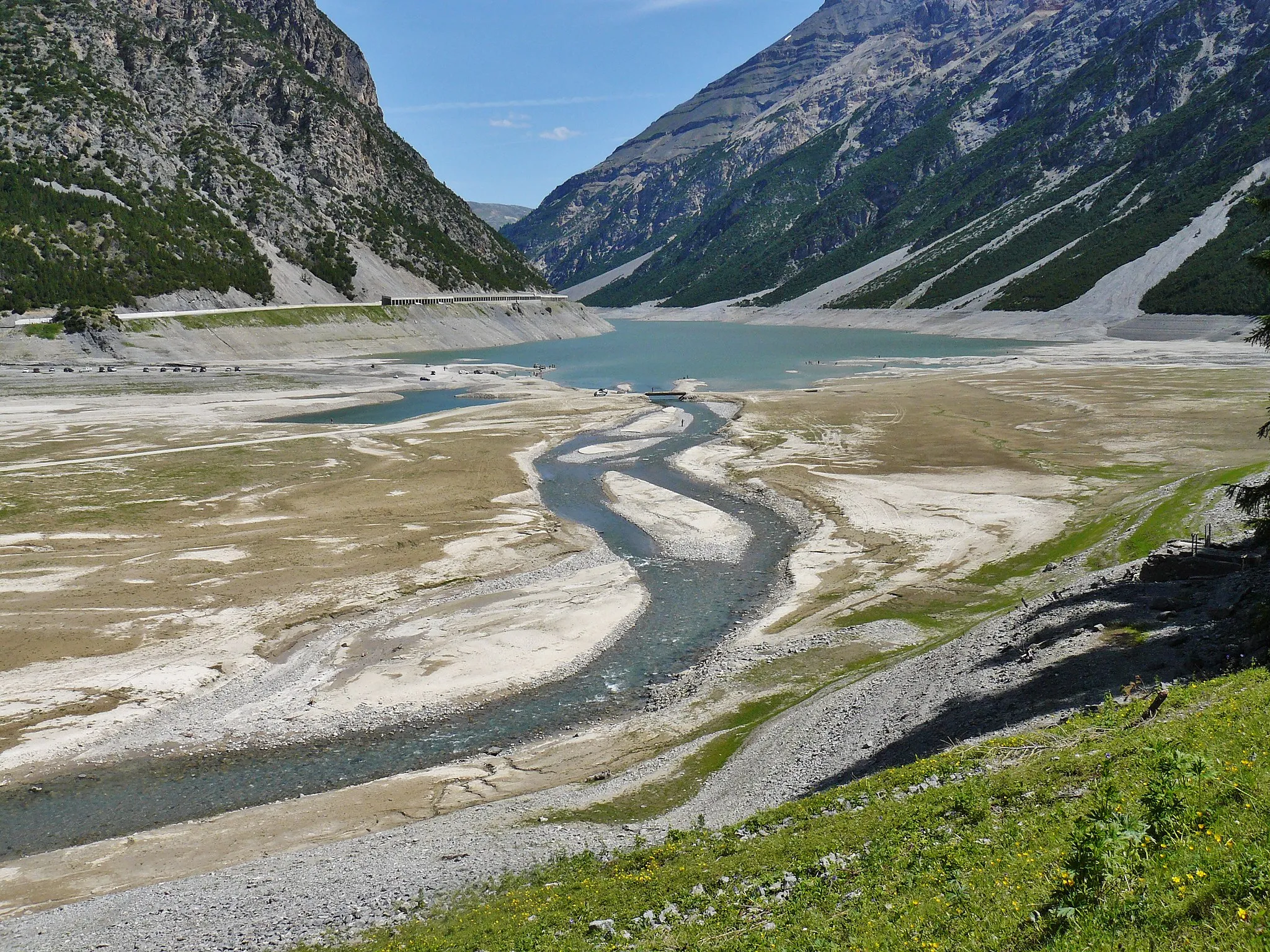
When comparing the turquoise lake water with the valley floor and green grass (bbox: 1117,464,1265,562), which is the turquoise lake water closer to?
the valley floor

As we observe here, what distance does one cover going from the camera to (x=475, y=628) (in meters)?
36.0

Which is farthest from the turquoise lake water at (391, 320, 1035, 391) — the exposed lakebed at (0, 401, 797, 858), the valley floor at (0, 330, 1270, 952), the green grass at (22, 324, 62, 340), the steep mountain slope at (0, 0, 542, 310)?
the exposed lakebed at (0, 401, 797, 858)

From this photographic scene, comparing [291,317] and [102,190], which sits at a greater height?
[102,190]

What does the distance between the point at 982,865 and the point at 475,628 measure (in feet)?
85.7

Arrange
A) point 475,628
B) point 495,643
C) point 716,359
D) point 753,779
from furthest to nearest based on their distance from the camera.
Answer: point 716,359
point 475,628
point 495,643
point 753,779

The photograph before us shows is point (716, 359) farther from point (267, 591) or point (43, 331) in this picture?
point (267, 591)

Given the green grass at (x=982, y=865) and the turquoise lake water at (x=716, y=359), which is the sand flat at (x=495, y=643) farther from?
the turquoise lake water at (x=716, y=359)

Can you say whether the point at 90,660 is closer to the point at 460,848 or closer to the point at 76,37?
the point at 460,848

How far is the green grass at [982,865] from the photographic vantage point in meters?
9.16

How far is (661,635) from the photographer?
36.2 meters

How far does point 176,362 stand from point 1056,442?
391 feet

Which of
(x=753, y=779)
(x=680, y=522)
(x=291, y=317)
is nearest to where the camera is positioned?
(x=753, y=779)

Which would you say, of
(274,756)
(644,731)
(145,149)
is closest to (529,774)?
(644,731)

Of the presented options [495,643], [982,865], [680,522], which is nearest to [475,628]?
[495,643]
